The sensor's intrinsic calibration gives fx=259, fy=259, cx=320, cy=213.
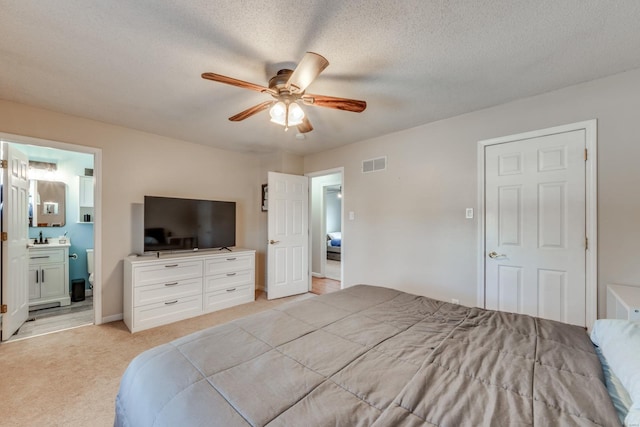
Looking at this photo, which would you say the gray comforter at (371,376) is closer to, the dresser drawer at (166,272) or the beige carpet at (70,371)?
the beige carpet at (70,371)

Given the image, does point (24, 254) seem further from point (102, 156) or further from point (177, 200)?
point (177, 200)

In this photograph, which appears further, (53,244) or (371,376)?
(53,244)

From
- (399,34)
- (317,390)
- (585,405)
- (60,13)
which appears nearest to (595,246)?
(585,405)

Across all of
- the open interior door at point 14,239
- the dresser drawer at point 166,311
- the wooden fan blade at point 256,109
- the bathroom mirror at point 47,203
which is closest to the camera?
the wooden fan blade at point 256,109

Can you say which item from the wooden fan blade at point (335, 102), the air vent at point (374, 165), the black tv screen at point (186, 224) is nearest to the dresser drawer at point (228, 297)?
the black tv screen at point (186, 224)

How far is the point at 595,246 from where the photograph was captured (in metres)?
2.17

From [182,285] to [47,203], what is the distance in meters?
2.85

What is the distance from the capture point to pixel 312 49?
1784 mm

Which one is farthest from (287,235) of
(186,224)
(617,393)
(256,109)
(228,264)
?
(617,393)

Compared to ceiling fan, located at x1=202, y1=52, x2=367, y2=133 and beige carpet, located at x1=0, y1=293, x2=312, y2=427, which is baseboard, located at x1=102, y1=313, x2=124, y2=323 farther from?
ceiling fan, located at x1=202, y1=52, x2=367, y2=133

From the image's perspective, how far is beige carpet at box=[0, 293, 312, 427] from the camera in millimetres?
1686

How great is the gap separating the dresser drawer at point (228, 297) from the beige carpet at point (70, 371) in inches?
12.8

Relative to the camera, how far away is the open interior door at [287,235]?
4.07 m

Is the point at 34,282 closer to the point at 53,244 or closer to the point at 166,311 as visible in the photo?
the point at 53,244
